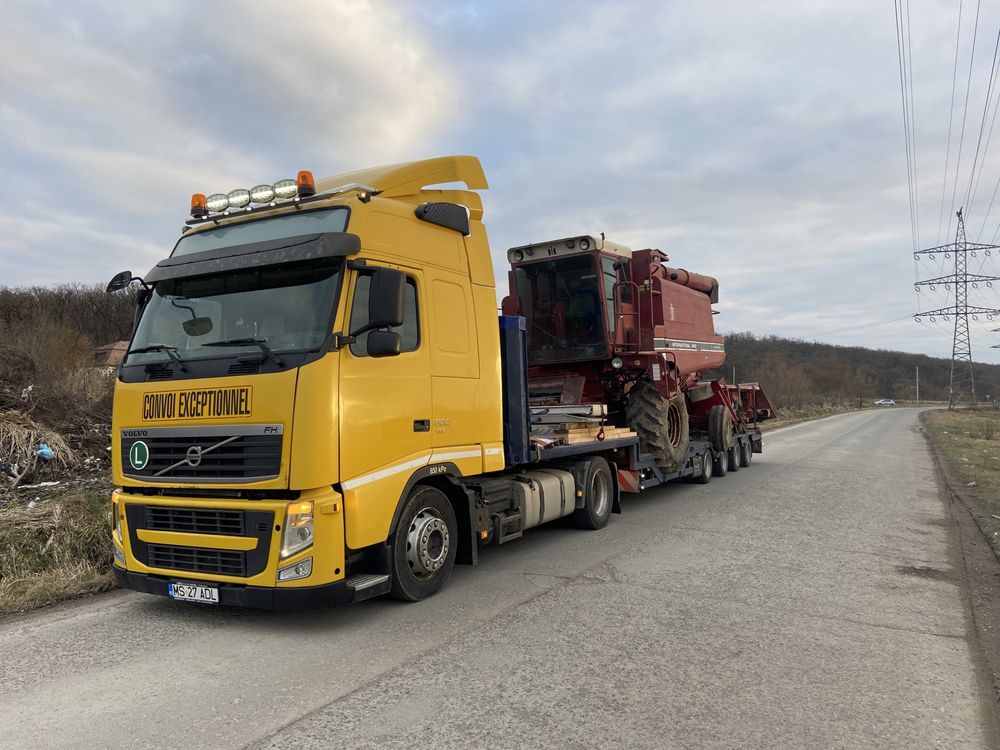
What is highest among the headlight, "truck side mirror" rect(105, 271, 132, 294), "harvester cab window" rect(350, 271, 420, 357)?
"truck side mirror" rect(105, 271, 132, 294)

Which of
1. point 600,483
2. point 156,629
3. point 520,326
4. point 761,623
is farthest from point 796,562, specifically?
point 156,629

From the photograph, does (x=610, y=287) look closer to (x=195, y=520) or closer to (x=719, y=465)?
(x=719, y=465)

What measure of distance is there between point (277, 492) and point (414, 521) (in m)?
1.14

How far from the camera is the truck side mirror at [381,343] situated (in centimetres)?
472

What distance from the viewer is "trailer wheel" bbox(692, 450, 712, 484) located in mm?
12330

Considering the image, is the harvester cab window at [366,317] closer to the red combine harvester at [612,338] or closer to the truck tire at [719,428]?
the red combine harvester at [612,338]

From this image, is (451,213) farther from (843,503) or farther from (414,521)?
(843,503)

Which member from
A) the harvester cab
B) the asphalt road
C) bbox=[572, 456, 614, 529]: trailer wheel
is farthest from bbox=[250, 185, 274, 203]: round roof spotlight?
the harvester cab

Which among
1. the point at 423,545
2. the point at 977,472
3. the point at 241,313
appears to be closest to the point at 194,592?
the point at 423,545

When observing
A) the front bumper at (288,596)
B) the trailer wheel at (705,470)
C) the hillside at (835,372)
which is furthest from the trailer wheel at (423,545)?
the hillside at (835,372)

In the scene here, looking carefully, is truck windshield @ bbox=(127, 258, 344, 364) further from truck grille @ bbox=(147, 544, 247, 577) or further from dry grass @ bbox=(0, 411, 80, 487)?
dry grass @ bbox=(0, 411, 80, 487)

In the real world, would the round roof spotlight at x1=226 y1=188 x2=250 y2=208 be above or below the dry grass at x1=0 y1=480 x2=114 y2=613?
above

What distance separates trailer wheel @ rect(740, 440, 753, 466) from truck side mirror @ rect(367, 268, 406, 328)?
11.9 m

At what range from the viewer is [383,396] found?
4.91 m
